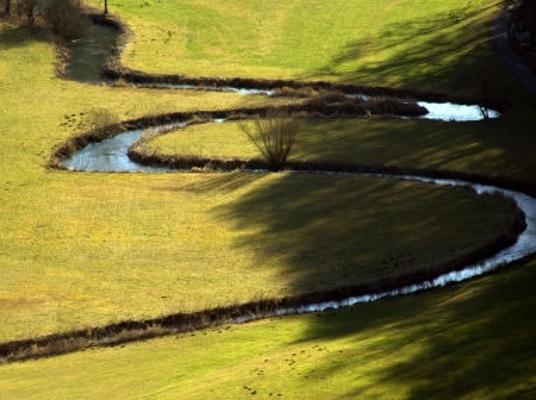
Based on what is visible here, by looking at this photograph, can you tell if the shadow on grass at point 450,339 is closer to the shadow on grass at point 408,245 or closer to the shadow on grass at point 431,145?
the shadow on grass at point 408,245

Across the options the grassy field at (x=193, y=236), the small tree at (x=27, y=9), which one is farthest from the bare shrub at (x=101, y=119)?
the small tree at (x=27, y=9)

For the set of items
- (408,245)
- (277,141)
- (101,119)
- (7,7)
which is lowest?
(408,245)

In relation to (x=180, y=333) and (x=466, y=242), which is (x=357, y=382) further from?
(x=466, y=242)

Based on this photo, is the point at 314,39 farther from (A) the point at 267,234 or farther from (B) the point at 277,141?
(A) the point at 267,234

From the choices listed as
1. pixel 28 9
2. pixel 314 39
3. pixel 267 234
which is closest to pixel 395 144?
pixel 267 234

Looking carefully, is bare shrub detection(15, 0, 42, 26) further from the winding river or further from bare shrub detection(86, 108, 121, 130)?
bare shrub detection(86, 108, 121, 130)

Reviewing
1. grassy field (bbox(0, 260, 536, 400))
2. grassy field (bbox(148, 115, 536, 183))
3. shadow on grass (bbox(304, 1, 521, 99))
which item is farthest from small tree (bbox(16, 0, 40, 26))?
grassy field (bbox(0, 260, 536, 400))

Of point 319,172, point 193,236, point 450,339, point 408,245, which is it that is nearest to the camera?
point 450,339
